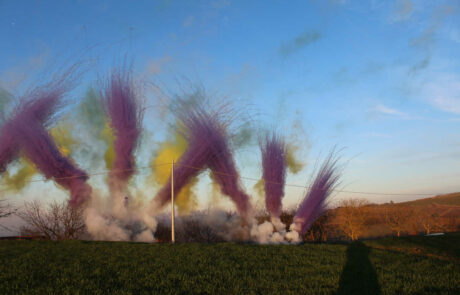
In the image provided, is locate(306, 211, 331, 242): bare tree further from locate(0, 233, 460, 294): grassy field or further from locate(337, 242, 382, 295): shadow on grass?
locate(337, 242, 382, 295): shadow on grass

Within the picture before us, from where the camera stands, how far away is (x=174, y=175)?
2806cm

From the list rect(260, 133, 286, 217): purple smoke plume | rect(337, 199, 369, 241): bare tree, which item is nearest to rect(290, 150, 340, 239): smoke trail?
rect(260, 133, 286, 217): purple smoke plume

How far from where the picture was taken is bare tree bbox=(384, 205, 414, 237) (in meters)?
59.4

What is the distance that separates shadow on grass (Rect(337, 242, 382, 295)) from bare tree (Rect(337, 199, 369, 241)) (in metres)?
40.4

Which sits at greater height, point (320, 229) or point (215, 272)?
point (215, 272)

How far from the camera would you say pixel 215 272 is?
41.5 ft

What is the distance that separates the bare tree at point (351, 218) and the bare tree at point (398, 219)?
6824 mm

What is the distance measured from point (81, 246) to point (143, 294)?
13.6 m

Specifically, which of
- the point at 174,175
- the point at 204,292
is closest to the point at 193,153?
the point at 174,175

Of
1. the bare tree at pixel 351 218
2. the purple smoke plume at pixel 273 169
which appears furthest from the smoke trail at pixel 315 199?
the bare tree at pixel 351 218

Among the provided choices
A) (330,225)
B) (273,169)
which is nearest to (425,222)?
(330,225)

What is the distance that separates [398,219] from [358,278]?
55303 mm

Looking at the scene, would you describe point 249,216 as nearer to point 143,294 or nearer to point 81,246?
point 81,246

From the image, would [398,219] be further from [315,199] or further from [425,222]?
[315,199]
